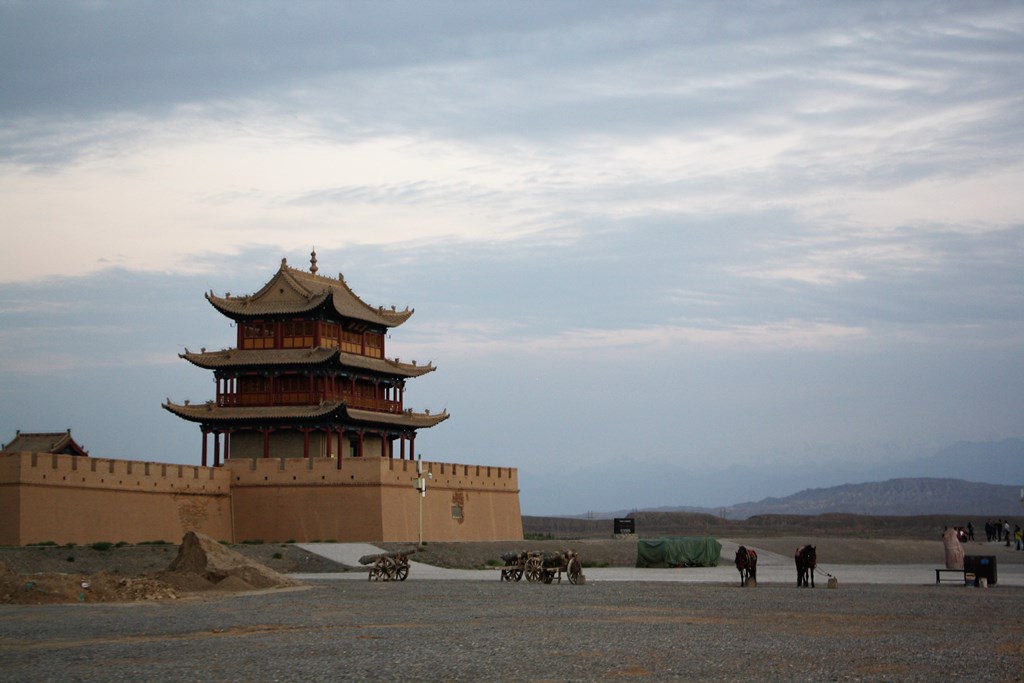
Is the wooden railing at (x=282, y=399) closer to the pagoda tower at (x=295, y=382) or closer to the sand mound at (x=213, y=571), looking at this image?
the pagoda tower at (x=295, y=382)

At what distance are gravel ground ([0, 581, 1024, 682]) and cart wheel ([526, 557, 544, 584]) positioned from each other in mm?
5942

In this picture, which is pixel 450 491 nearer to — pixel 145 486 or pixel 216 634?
pixel 145 486

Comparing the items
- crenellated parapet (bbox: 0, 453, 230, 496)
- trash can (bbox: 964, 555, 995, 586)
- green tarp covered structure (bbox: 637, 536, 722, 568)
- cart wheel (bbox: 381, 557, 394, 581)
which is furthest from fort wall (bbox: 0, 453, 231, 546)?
trash can (bbox: 964, 555, 995, 586)

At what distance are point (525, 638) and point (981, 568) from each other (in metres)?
16.2

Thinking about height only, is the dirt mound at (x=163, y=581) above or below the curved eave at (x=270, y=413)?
below

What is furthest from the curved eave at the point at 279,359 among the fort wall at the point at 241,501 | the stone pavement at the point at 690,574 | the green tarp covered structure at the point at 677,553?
the green tarp covered structure at the point at 677,553

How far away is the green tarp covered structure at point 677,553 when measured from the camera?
44812mm

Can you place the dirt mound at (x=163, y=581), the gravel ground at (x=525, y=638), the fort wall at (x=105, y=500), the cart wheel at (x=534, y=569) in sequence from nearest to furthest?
the gravel ground at (x=525, y=638), the dirt mound at (x=163, y=581), the cart wheel at (x=534, y=569), the fort wall at (x=105, y=500)

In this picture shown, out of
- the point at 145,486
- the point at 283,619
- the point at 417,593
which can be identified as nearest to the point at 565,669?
the point at 283,619

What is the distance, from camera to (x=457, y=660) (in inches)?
586

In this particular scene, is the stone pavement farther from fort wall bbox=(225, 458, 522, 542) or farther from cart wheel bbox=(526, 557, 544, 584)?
fort wall bbox=(225, 458, 522, 542)

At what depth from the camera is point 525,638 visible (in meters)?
17.1

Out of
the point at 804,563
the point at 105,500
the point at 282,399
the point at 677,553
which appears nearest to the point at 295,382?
the point at 282,399

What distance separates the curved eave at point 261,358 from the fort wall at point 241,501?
4.84m
